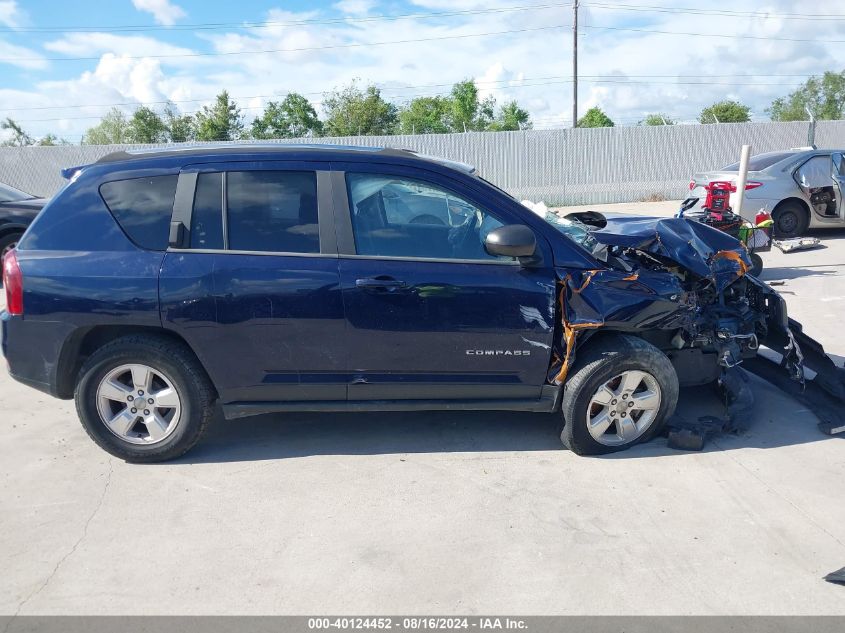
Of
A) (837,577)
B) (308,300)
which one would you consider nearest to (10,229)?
(308,300)

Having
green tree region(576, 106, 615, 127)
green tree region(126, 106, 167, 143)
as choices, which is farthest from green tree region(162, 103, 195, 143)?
green tree region(576, 106, 615, 127)

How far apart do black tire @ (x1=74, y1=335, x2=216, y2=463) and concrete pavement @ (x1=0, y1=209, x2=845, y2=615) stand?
140 mm

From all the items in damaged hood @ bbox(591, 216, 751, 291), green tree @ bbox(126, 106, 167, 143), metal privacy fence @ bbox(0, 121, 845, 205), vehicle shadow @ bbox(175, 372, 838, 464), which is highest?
green tree @ bbox(126, 106, 167, 143)

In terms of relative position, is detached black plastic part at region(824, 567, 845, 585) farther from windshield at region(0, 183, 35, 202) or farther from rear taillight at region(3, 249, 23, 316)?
Result: windshield at region(0, 183, 35, 202)

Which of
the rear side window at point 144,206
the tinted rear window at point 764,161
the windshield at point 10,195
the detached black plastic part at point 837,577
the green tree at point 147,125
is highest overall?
the green tree at point 147,125

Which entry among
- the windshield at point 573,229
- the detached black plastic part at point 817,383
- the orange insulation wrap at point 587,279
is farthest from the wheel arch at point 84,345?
the detached black plastic part at point 817,383

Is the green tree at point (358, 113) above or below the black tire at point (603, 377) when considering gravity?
above

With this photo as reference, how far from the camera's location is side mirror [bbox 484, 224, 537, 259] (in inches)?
160

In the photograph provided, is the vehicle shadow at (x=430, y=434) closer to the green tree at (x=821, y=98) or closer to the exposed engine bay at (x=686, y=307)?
the exposed engine bay at (x=686, y=307)

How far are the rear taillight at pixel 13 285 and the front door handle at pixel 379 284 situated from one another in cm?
200

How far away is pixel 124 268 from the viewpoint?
4137 millimetres

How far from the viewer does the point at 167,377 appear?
425 centimetres

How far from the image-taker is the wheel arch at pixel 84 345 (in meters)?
4.26

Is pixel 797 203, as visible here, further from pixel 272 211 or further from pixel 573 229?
pixel 272 211
